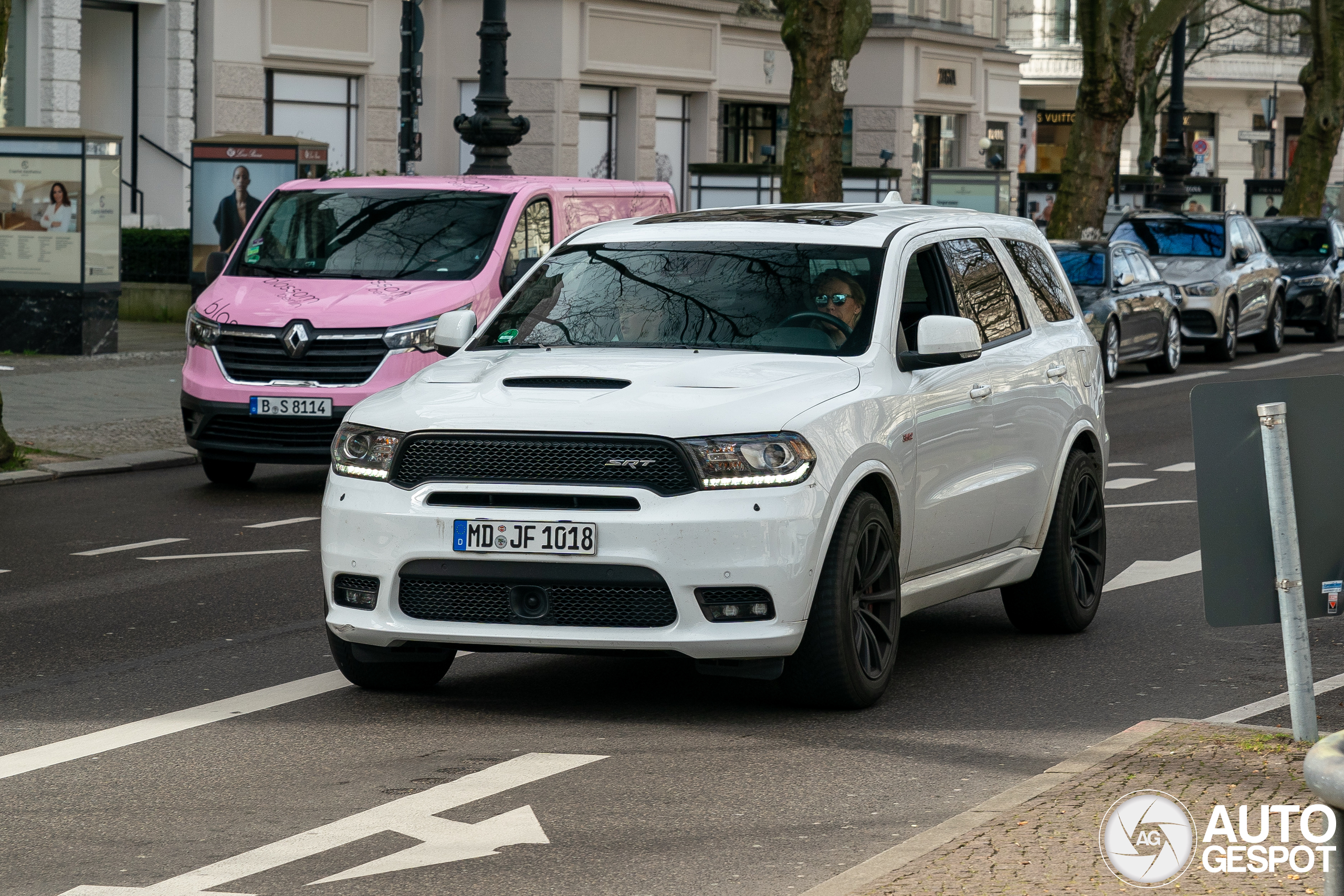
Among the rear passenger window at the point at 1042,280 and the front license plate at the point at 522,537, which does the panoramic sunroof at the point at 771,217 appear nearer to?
the rear passenger window at the point at 1042,280

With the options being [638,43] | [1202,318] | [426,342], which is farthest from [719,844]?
[638,43]

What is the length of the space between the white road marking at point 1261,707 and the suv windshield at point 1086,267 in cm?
1633

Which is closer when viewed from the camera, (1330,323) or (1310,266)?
(1330,323)

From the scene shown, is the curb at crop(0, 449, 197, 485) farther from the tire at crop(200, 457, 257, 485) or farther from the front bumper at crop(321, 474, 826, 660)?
the front bumper at crop(321, 474, 826, 660)

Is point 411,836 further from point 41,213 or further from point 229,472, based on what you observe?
point 41,213

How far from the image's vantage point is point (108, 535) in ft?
38.9

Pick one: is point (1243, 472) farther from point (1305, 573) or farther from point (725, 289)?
point (725, 289)

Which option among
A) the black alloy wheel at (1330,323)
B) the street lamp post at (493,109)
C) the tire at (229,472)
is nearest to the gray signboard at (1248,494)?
the tire at (229,472)

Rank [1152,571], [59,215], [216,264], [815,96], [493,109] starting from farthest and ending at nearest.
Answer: [815,96]
[59,215]
[493,109]
[216,264]
[1152,571]

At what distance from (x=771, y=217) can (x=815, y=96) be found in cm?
1796

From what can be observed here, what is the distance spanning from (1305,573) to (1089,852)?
1.37 meters

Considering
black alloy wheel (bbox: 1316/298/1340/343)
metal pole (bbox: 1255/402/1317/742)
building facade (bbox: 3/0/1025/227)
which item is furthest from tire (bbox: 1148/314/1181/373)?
metal pole (bbox: 1255/402/1317/742)

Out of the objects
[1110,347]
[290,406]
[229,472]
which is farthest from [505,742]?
[1110,347]

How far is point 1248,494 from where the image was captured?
6188mm
